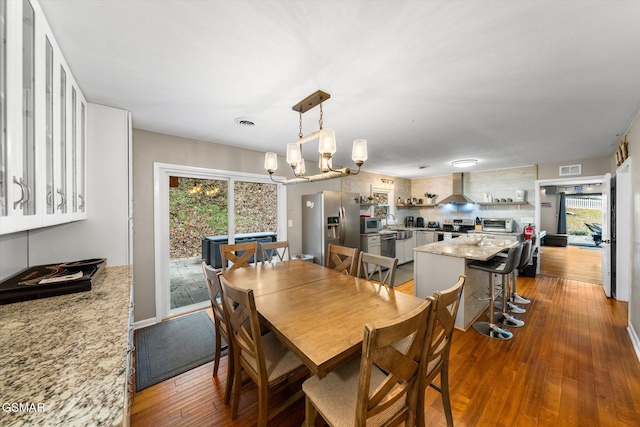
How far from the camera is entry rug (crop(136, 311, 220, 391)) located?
2.09m

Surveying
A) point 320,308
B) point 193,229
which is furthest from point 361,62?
point 193,229

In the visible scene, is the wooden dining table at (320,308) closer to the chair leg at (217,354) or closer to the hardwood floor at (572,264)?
the chair leg at (217,354)

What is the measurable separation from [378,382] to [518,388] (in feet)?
4.79

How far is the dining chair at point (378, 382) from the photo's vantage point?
873mm

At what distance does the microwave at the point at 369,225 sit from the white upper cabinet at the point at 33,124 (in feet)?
14.6

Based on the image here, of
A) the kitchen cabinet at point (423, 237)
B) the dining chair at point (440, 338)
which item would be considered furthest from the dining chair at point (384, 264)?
the kitchen cabinet at point (423, 237)

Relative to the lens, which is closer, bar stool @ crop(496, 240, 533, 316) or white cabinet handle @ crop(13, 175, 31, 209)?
white cabinet handle @ crop(13, 175, 31, 209)

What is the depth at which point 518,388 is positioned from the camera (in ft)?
6.12

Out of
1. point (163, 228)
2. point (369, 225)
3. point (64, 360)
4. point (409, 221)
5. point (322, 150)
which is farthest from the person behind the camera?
point (409, 221)

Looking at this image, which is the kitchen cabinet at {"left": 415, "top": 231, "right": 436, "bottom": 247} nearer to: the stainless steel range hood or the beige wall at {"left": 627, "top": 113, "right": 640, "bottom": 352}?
the stainless steel range hood

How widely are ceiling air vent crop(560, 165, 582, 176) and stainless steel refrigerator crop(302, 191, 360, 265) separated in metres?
4.29

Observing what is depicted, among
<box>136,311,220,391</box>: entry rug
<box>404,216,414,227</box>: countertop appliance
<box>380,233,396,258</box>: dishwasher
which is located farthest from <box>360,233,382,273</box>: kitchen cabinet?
<box>136,311,220,391</box>: entry rug

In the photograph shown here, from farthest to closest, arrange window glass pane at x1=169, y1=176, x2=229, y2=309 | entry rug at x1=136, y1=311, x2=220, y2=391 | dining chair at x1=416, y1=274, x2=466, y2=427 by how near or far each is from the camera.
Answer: window glass pane at x1=169, y1=176, x2=229, y2=309
entry rug at x1=136, y1=311, x2=220, y2=391
dining chair at x1=416, y1=274, x2=466, y2=427

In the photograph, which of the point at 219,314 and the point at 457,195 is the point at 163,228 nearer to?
the point at 219,314
